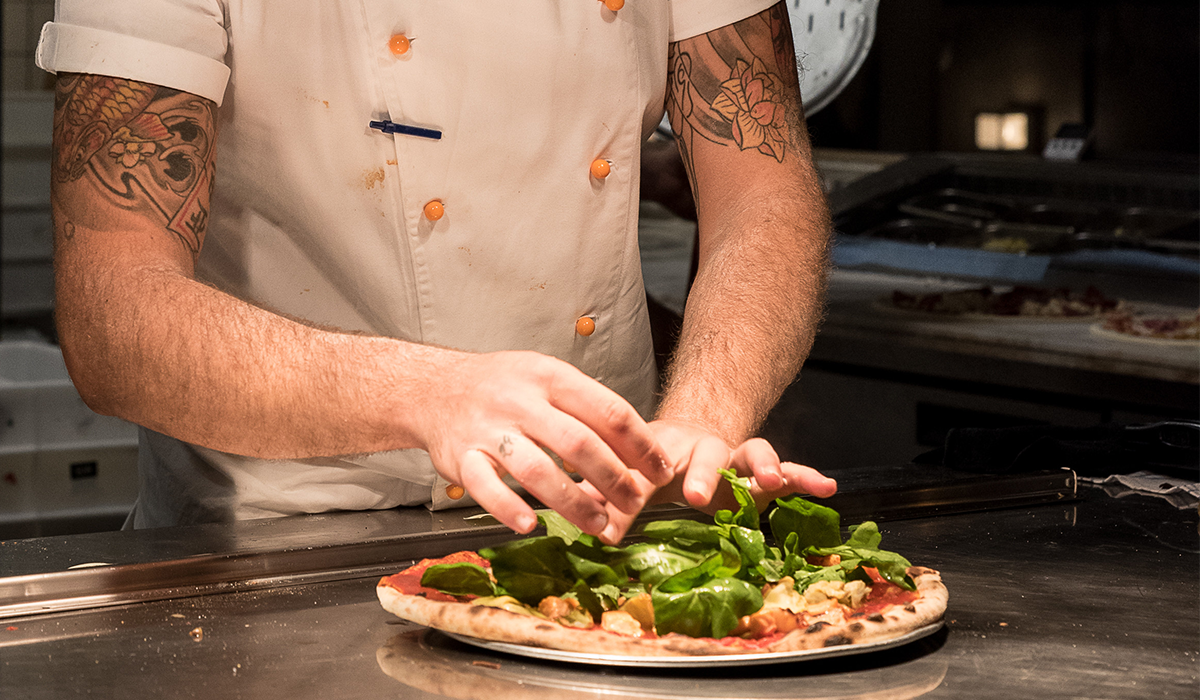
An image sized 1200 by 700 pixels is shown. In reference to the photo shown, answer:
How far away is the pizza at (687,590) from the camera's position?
94 cm

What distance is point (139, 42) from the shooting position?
4.22ft

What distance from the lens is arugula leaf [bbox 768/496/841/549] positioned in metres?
1.11

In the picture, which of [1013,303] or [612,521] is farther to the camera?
[1013,303]

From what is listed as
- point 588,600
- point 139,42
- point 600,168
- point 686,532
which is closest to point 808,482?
point 686,532

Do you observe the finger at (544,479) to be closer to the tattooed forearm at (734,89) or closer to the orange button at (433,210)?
the orange button at (433,210)

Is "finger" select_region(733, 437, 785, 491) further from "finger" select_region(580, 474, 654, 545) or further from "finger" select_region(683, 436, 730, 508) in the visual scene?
"finger" select_region(580, 474, 654, 545)

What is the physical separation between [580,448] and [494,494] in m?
0.07

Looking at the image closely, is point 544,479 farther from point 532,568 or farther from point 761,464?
point 761,464

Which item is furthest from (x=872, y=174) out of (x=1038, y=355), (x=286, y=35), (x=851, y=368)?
(x=286, y=35)

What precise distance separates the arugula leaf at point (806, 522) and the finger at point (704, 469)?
0.21 ft

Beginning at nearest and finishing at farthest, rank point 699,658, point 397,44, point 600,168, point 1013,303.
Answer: point 699,658 → point 397,44 → point 600,168 → point 1013,303

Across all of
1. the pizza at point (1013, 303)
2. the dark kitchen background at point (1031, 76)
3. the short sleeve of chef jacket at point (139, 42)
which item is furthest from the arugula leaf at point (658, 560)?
the dark kitchen background at point (1031, 76)

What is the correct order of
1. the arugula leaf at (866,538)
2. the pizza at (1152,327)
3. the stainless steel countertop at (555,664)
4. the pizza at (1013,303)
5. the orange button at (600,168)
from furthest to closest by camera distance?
the pizza at (1013,303)
the pizza at (1152,327)
the orange button at (600,168)
the arugula leaf at (866,538)
the stainless steel countertop at (555,664)

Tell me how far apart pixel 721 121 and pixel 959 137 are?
2790mm
